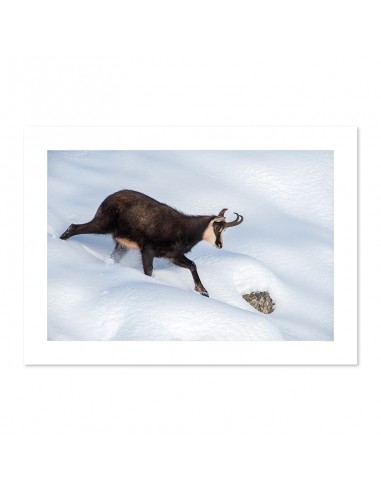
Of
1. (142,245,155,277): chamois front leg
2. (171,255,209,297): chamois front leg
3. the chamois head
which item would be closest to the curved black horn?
the chamois head

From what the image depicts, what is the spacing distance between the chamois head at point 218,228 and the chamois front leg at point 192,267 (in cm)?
27

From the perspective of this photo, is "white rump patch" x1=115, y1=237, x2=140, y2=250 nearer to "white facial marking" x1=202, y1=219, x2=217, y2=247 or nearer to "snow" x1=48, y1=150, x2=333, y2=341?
"snow" x1=48, y1=150, x2=333, y2=341

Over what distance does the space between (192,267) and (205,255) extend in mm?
208

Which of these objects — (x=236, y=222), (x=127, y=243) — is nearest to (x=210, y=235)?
(x=236, y=222)

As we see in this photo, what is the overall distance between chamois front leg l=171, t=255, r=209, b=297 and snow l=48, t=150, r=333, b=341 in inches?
2.0

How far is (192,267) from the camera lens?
6.07 meters

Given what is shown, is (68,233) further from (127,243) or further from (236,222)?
(236,222)
